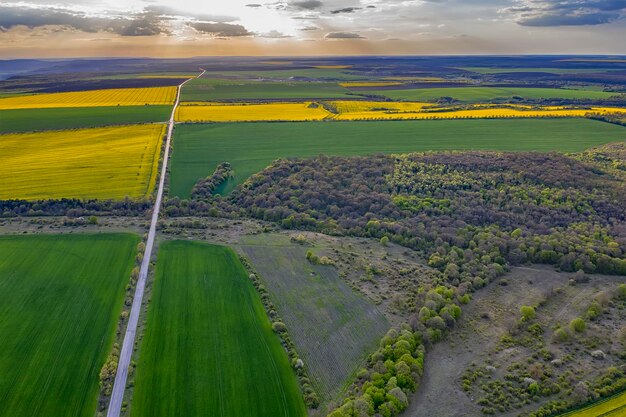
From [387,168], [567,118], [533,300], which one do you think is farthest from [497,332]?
[567,118]

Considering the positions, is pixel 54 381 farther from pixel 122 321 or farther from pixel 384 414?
pixel 384 414

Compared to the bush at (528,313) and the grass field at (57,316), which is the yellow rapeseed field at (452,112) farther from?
the bush at (528,313)

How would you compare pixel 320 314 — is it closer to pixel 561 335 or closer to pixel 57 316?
pixel 561 335

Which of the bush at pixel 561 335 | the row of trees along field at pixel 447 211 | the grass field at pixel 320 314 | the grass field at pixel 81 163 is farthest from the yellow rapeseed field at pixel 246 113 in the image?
the bush at pixel 561 335

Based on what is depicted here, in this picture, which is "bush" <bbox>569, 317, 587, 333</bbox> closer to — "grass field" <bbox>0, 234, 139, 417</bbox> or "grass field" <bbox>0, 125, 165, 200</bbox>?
"grass field" <bbox>0, 234, 139, 417</bbox>

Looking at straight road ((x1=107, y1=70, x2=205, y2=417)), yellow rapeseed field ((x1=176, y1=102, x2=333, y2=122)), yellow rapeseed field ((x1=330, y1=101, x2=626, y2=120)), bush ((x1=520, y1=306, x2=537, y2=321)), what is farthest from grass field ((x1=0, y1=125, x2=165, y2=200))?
yellow rapeseed field ((x1=330, y1=101, x2=626, y2=120))

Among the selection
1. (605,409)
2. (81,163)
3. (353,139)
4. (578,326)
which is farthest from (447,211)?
(81,163)

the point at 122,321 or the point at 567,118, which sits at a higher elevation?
the point at 567,118
